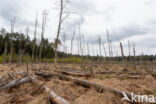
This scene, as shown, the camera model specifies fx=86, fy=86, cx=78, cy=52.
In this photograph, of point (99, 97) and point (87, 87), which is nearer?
point (99, 97)

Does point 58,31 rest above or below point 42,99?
above

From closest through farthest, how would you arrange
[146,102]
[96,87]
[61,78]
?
[146,102] → [96,87] → [61,78]

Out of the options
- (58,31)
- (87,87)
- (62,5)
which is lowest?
(87,87)

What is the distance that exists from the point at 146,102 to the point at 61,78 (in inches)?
132

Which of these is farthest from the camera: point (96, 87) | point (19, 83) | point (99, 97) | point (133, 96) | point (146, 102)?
point (19, 83)

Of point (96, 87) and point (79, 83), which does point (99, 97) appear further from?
point (79, 83)

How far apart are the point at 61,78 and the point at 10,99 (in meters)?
2.18

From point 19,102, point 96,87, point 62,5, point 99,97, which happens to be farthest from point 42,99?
point 62,5

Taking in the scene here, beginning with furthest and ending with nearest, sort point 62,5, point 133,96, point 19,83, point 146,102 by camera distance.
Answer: point 62,5
point 19,83
point 133,96
point 146,102

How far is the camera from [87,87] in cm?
334

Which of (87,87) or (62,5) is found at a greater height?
(62,5)

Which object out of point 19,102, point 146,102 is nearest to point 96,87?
point 146,102

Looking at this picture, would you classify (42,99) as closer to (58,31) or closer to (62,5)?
(58,31)

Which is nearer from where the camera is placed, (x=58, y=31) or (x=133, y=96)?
(x=133, y=96)
